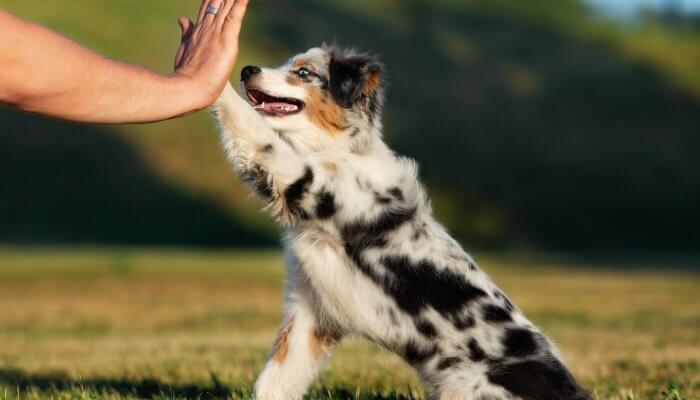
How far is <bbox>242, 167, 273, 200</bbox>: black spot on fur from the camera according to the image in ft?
15.5

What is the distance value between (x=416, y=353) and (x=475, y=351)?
0.29m

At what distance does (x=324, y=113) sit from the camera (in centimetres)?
543

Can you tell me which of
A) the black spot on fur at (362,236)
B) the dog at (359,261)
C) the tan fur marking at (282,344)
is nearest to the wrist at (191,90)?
the dog at (359,261)

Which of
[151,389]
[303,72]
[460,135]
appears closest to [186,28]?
[303,72]

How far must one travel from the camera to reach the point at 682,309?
14.7 m

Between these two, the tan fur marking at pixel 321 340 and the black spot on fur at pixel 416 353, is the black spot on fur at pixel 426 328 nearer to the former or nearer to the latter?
the black spot on fur at pixel 416 353

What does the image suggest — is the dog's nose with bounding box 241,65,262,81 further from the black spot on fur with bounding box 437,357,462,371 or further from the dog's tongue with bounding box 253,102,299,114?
the black spot on fur with bounding box 437,357,462,371

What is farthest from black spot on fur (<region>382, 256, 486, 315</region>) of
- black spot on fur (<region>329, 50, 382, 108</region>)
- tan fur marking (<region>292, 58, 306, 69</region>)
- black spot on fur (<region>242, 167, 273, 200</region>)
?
tan fur marking (<region>292, 58, 306, 69</region>)

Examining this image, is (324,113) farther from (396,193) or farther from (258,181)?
(258,181)

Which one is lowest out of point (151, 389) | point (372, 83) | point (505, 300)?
point (151, 389)

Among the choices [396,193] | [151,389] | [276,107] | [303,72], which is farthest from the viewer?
[151,389]

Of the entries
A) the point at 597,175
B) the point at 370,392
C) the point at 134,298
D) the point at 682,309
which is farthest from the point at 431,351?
the point at 597,175

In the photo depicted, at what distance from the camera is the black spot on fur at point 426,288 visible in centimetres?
488

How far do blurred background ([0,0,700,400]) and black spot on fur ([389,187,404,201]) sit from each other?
629 centimetres
